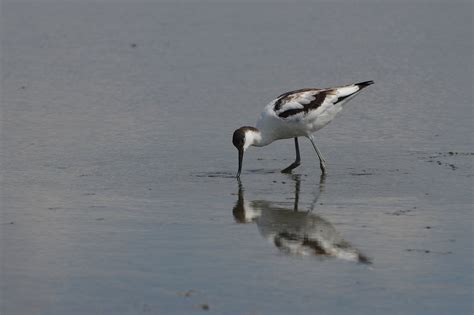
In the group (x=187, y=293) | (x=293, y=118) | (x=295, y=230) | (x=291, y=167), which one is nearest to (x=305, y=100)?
(x=293, y=118)

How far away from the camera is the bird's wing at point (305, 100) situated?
13625 mm

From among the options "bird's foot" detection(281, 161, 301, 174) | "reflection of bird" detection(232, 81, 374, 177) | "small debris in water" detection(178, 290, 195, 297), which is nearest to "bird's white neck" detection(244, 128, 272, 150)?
"reflection of bird" detection(232, 81, 374, 177)

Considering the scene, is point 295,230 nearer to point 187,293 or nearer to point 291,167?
point 187,293

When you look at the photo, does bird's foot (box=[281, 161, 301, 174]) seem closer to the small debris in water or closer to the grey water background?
the grey water background

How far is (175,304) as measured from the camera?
25.3ft

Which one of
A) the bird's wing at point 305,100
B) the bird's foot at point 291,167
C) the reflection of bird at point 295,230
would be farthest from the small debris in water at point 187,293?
the bird's wing at point 305,100

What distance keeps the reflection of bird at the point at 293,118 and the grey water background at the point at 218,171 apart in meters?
0.42

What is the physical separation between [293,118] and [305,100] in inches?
12.3

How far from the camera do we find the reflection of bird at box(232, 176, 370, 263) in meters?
9.23

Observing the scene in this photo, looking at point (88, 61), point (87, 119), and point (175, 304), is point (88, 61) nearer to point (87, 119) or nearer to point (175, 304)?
point (87, 119)

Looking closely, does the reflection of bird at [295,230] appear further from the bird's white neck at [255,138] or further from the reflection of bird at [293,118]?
the reflection of bird at [293,118]

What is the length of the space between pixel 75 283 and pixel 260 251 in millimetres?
1757

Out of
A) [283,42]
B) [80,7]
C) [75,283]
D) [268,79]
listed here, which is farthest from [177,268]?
[80,7]

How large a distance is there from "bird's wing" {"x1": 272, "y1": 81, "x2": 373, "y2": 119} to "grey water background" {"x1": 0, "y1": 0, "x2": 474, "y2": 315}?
2.42 ft
